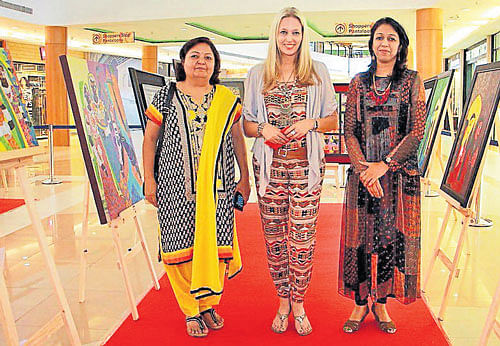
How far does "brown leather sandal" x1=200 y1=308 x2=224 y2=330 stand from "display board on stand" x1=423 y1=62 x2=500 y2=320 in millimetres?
1357

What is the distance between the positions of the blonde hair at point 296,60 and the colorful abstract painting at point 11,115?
123cm

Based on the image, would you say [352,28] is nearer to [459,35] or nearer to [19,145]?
[459,35]

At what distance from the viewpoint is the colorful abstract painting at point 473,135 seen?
3082 mm

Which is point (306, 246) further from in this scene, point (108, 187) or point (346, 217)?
point (108, 187)

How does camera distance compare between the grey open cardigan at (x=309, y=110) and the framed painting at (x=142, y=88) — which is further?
the framed painting at (x=142, y=88)

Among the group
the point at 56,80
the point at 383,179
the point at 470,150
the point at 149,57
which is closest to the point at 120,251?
the point at 383,179

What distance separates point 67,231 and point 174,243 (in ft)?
10.3

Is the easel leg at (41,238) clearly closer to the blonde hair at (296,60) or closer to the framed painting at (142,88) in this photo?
the blonde hair at (296,60)

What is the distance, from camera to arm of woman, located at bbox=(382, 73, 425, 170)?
9.41ft

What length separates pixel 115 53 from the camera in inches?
968

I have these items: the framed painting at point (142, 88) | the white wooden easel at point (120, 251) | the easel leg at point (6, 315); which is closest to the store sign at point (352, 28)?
the framed painting at point (142, 88)

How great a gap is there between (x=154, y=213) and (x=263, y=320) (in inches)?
151

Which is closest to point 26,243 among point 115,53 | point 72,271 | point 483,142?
point 72,271

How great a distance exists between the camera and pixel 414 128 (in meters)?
2.88
